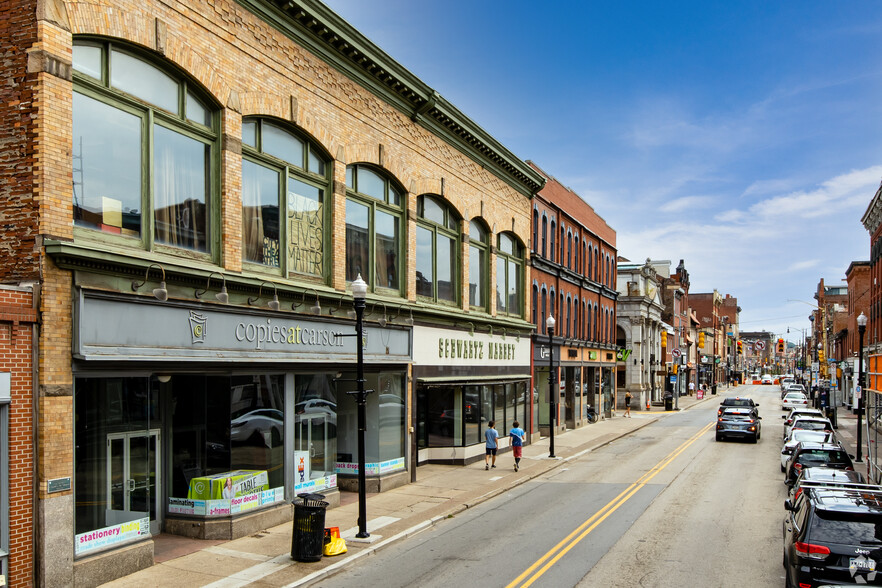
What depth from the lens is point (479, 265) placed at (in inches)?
1147

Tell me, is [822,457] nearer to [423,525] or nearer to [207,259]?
[423,525]


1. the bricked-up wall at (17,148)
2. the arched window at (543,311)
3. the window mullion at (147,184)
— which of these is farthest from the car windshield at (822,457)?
the bricked-up wall at (17,148)

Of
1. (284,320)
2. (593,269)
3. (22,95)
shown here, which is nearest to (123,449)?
(284,320)

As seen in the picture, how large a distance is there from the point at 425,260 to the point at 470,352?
4.41m

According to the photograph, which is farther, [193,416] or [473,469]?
[473,469]

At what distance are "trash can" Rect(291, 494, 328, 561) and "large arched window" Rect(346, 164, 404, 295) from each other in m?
7.79

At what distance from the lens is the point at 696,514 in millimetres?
18344

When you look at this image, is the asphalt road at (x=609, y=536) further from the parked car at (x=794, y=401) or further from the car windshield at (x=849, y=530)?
the parked car at (x=794, y=401)

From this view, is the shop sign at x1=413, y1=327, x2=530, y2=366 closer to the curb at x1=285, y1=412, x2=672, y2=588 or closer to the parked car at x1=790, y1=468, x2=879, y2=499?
the curb at x1=285, y1=412, x2=672, y2=588

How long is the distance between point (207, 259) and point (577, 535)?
9.60 metres

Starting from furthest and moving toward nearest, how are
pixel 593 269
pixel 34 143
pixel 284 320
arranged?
Answer: pixel 593 269 → pixel 284 320 → pixel 34 143

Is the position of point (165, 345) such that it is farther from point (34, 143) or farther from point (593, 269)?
point (593, 269)

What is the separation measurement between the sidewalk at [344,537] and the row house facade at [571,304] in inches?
287

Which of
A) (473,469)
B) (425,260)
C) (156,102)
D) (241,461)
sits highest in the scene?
(156,102)
